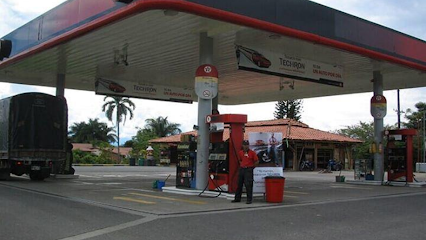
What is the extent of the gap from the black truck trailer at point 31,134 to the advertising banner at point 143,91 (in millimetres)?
3236

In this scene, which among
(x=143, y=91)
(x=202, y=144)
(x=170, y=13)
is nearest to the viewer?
(x=170, y=13)

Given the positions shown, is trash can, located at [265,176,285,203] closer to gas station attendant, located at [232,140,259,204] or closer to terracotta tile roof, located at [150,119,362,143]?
gas station attendant, located at [232,140,259,204]

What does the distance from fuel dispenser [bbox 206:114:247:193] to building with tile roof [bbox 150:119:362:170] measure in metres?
24.3

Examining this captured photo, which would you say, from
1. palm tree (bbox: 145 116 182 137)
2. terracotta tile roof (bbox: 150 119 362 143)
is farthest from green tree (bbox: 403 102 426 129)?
palm tree (bbox: 145 116 182 137)

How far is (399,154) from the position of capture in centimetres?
2075

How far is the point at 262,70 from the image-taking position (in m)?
15.9

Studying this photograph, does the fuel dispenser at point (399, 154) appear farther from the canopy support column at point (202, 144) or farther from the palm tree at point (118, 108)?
the palm tree at point (118, 108)

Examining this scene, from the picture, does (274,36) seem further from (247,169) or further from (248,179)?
(248,179)

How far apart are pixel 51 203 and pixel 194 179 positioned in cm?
501

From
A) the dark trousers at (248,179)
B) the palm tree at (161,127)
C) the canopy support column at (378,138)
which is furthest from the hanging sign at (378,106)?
the palm tree at (161,127)

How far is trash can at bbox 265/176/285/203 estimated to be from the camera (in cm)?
1270

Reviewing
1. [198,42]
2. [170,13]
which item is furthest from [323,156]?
[170,13]

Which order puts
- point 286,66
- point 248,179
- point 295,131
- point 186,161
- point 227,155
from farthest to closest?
point 295,131, point 286,66, point 186,161, point 227,155, point 248,179

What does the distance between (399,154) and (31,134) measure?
16.6m
